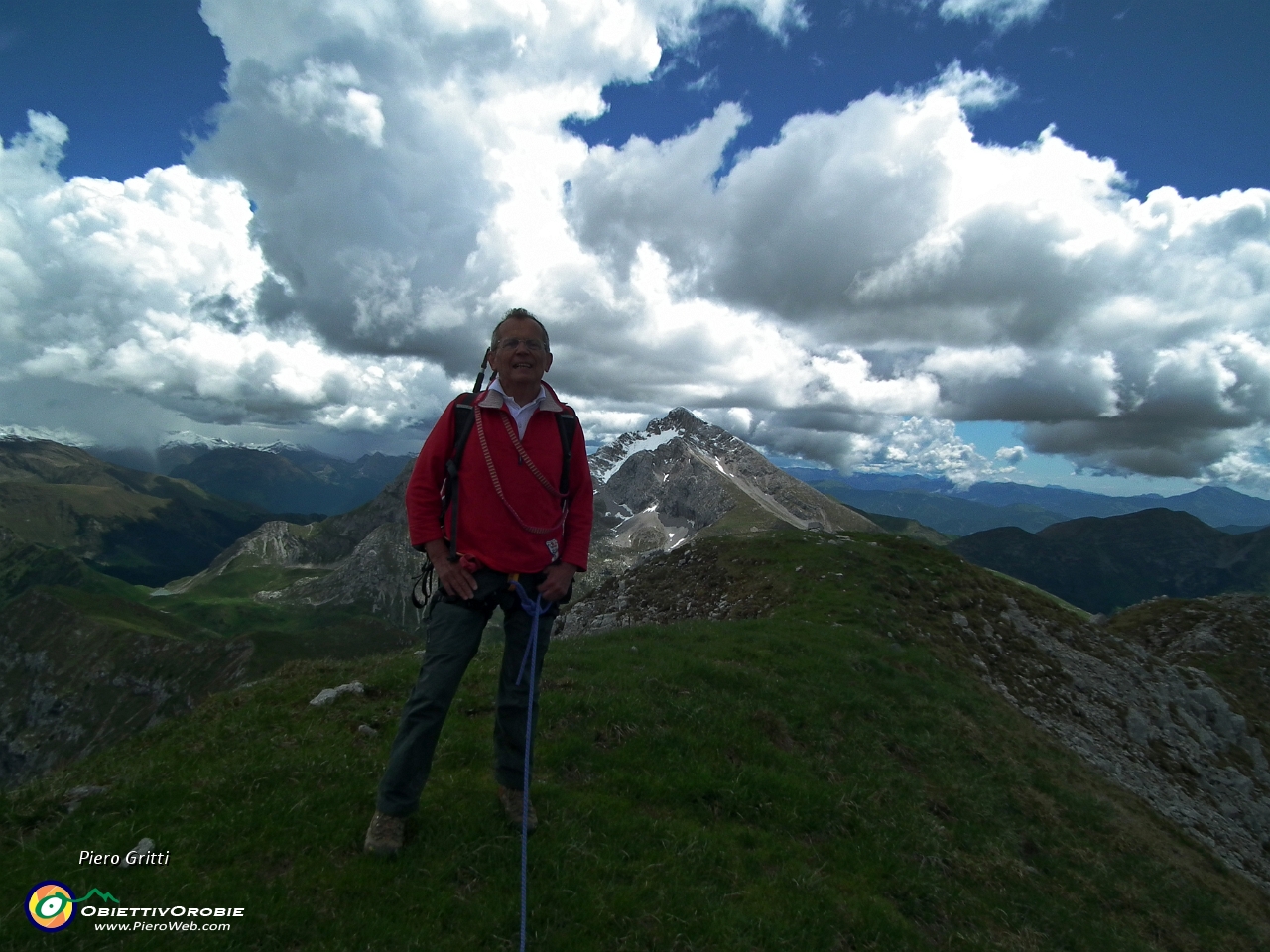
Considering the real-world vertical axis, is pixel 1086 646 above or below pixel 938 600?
below

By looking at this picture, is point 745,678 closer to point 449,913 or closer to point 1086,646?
point 449,913

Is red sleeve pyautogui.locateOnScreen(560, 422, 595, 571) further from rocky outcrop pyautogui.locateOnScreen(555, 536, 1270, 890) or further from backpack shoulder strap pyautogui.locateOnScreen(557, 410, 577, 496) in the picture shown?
rocky outcrop pyautogui.locateOnScreen(555, 536, 1270, 890)

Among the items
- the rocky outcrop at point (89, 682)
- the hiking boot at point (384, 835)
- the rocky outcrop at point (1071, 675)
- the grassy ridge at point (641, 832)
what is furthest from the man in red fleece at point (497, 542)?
the rocky outcrop at point (89, 682)

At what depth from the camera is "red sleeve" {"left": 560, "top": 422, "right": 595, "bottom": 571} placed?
736 centimetres

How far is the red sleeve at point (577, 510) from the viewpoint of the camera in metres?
7.36

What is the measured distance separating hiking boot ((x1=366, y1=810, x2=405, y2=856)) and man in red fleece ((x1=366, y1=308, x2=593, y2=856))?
0.01 m

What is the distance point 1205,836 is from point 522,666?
2378 cm

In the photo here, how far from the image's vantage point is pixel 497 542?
6789 mm

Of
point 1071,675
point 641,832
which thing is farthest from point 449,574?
point 1071,675

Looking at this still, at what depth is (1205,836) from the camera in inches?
730

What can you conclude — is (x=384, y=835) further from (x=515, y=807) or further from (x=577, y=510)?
(x=577, y=510)

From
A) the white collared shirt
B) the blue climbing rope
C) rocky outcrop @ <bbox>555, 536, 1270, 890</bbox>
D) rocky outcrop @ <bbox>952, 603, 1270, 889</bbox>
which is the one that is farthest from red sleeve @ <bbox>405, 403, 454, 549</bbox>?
rocky outcrop @ <bbox>952, 603, 1270, 889</bbox>

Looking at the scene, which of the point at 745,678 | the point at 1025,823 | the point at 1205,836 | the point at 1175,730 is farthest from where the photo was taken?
the point at 1175,730

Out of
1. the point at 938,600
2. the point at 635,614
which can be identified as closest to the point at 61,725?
the point at 635,614
